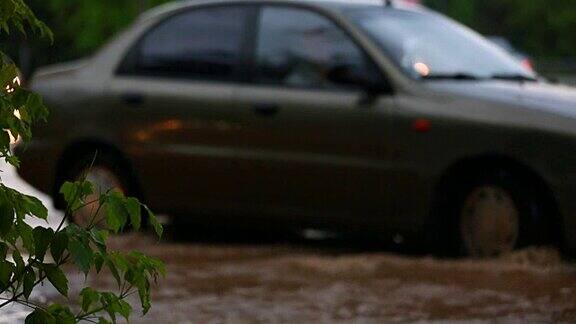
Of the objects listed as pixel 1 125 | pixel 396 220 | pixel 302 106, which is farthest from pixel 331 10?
pixel 1 125

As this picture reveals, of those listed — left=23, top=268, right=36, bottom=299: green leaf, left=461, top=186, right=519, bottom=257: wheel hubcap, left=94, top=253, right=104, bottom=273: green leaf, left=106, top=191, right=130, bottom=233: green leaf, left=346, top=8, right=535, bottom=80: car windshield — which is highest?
left=346, top=8, right=535, bottom=80: car windshield

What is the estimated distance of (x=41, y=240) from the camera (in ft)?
14.7

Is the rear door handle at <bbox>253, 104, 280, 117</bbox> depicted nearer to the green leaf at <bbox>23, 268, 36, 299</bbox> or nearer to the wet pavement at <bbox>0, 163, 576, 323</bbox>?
the wet pavement at <bbox>0, 163, 576, 323</bbox>

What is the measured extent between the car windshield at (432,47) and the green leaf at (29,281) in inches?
227

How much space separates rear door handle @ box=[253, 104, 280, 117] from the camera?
34.2 ft

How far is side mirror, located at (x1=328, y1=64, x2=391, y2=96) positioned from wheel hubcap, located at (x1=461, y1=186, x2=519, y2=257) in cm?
84

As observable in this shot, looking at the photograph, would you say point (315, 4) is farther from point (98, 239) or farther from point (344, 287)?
point (98, 239)

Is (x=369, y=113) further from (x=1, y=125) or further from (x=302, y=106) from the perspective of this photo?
(x=1, y=125)

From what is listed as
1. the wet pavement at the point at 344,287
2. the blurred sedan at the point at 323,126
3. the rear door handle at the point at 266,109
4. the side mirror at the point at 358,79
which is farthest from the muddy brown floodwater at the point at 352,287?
the side mirror at the point at 358,79

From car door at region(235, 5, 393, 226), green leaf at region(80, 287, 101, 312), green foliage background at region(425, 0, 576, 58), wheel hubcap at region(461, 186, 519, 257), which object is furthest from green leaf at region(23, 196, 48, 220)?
green foliage background at region(425, 0, 576, 58)

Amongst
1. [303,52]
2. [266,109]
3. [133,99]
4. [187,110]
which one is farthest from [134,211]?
[133,99]

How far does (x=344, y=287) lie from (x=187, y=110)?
2.30 metres

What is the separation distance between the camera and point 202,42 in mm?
11070

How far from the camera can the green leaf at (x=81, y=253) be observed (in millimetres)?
4430
